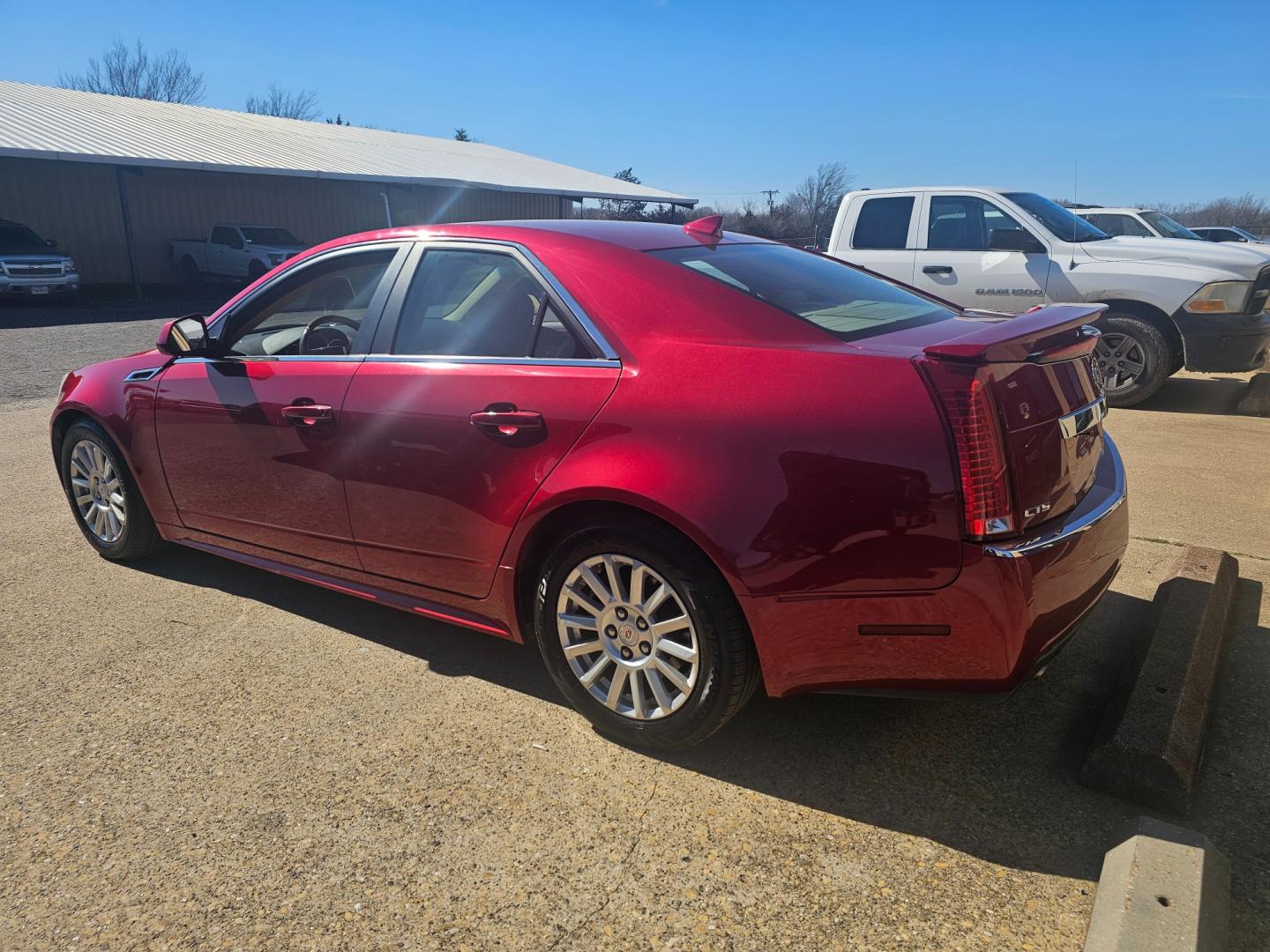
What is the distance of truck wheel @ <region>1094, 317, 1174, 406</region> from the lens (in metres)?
8.39

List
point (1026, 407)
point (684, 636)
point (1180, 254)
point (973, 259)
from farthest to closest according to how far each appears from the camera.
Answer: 1. point (973, 259)
2. point (1180, 254)
3. point (684, 636)
4. point (1026, 407)

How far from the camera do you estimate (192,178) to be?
1093 inches

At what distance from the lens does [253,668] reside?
3.60m

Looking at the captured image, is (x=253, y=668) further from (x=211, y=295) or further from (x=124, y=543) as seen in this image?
(x=211, y=295)

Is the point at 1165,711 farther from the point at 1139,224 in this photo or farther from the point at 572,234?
the point at 1139,224

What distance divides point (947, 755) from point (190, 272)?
91.8 feet

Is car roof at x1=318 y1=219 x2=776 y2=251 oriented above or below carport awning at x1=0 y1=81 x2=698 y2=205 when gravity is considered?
below

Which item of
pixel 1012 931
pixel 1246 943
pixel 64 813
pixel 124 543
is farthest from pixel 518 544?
pixel 124 543

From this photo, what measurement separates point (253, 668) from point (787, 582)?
86.8 inches

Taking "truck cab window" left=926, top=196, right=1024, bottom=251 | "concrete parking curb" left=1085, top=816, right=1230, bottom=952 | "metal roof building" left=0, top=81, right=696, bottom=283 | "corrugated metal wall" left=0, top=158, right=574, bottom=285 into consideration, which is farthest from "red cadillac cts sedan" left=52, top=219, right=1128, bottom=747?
"corrugated metal wall" left=0, top=158, right=574, bottom=285

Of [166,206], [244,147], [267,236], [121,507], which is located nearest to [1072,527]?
[121,507]

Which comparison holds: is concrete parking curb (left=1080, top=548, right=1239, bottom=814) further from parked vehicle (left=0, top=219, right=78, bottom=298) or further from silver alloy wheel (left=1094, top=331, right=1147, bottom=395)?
parked vehicle (left=0, top=219, right=78, bottom=298)

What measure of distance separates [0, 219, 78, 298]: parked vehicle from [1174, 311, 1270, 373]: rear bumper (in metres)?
20.9

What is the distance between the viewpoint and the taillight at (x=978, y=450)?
7.57ft
